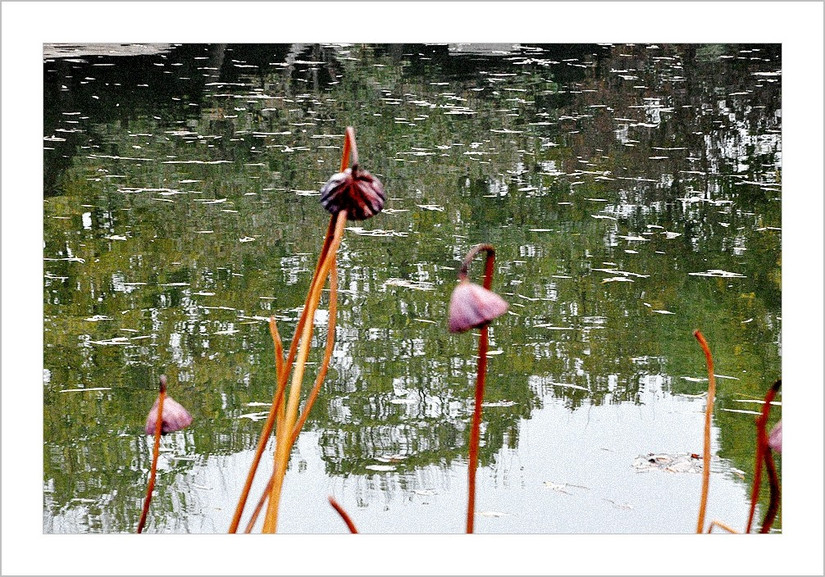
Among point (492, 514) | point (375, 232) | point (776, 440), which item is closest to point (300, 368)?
point (776, 440)

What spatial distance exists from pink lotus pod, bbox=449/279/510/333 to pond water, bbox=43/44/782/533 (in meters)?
1.09

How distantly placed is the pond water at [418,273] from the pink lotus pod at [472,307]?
1094 mm

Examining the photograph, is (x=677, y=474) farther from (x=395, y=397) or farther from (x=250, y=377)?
(x=250, y=377)

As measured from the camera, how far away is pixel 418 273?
2945 millimetres

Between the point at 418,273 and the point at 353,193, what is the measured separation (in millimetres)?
2002

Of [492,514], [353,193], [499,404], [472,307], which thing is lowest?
[492,514]

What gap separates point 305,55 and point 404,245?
918 mm

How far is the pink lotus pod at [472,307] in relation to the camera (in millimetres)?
908

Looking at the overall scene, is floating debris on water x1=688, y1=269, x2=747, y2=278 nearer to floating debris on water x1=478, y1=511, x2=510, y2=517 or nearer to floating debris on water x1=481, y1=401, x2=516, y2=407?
floating debris on water x1=481, y1=401, x2=516, y2=407

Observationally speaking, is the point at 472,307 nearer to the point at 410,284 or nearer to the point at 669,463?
the point at 669,463

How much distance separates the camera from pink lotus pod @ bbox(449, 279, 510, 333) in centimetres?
91
